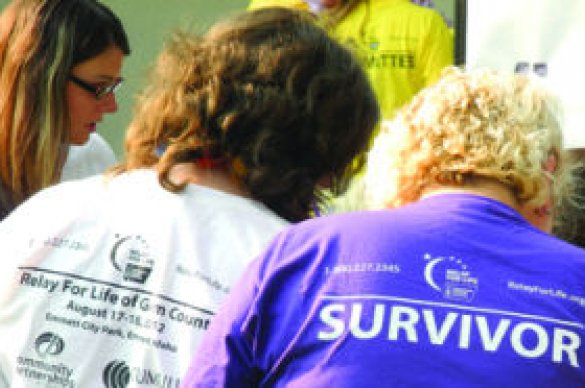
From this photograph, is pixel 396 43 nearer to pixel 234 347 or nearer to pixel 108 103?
pixel 108 103

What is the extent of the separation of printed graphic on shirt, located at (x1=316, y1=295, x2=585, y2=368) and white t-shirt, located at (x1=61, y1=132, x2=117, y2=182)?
5.63 ft

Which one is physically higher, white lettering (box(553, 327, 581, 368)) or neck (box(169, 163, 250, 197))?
neck (box(169, 163, 250, 197))

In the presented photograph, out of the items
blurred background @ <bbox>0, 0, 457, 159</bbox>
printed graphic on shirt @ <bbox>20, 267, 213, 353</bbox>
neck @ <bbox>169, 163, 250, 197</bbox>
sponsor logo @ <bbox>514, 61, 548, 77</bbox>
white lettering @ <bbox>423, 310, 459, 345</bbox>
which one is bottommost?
blurred background @ <bbox>0, 0, 457, 159</bbox>

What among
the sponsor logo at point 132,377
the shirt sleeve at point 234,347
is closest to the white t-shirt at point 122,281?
the sponsor logo at point 132,377

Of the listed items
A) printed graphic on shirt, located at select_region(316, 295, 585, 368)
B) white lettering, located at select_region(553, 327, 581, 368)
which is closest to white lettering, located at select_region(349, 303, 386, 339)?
printed graphic on shirt, located at select_region(316, 295, 585, 368)

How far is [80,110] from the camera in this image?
332 centimetres

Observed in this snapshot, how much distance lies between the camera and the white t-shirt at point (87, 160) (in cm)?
358

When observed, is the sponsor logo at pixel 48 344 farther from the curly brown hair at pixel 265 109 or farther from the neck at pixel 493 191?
the neck at pixel 493 191

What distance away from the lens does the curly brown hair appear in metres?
2.32

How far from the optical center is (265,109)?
231 cm

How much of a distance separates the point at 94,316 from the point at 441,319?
0.62 metres

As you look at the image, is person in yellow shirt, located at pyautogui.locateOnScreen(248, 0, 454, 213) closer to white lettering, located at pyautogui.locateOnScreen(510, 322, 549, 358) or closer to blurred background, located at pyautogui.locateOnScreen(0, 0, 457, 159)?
blurred background, located at pyautogui.locateOnScreen(0, 0, 457, 159)

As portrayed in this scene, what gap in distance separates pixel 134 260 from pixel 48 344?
203 mm

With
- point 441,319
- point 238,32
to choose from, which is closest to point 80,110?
point 238,32
